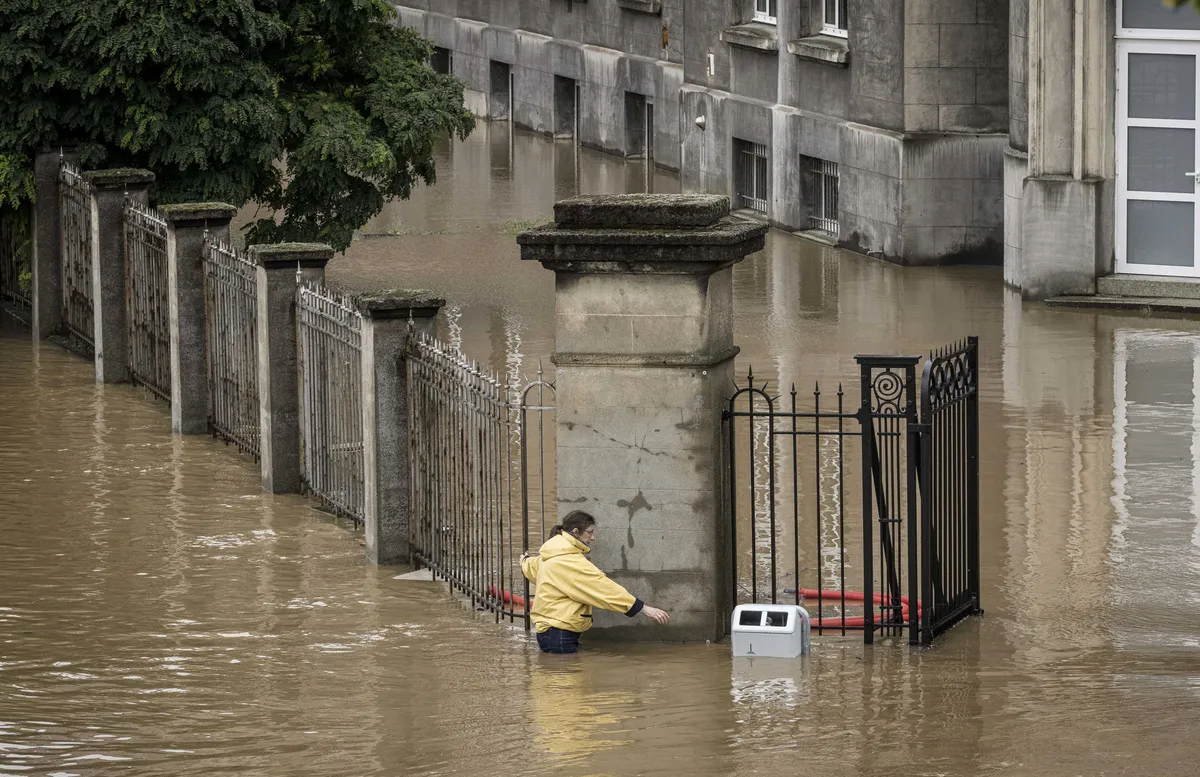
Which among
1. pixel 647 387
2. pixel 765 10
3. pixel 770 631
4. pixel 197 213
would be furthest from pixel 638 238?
pixel 765 10

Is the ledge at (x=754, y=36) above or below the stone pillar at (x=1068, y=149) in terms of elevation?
above

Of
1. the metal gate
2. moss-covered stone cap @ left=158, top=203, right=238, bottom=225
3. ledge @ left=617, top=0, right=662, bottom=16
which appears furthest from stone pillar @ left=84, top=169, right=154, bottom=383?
ledge @ left=617, top=0, right=662, bottom=16

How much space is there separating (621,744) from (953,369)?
2901 mm

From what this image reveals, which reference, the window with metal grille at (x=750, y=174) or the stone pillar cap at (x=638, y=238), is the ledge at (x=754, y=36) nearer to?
the window with metal grille at (x=750, y=174)

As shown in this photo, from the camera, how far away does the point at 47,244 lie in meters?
19.5

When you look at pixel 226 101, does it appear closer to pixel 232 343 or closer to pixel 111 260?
pixel 111 260

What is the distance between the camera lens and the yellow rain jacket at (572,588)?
10516 millimetres

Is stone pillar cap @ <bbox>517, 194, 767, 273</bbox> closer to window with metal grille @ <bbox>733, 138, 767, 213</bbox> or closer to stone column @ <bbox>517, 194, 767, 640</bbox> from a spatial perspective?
stone column @ <bbox>517, 194, 767, 640</bbox>

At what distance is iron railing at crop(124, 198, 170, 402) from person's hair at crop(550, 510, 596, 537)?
7.00 m

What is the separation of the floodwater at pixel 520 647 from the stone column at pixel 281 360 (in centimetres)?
28

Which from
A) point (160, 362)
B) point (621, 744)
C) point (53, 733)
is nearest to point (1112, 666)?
point (621, 744)

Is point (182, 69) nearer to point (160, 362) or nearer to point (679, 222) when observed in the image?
point (160, 362)

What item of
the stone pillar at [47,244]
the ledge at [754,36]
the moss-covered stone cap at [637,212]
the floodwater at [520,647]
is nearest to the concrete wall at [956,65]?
the ledge at [754,36]

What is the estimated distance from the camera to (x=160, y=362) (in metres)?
17.2
